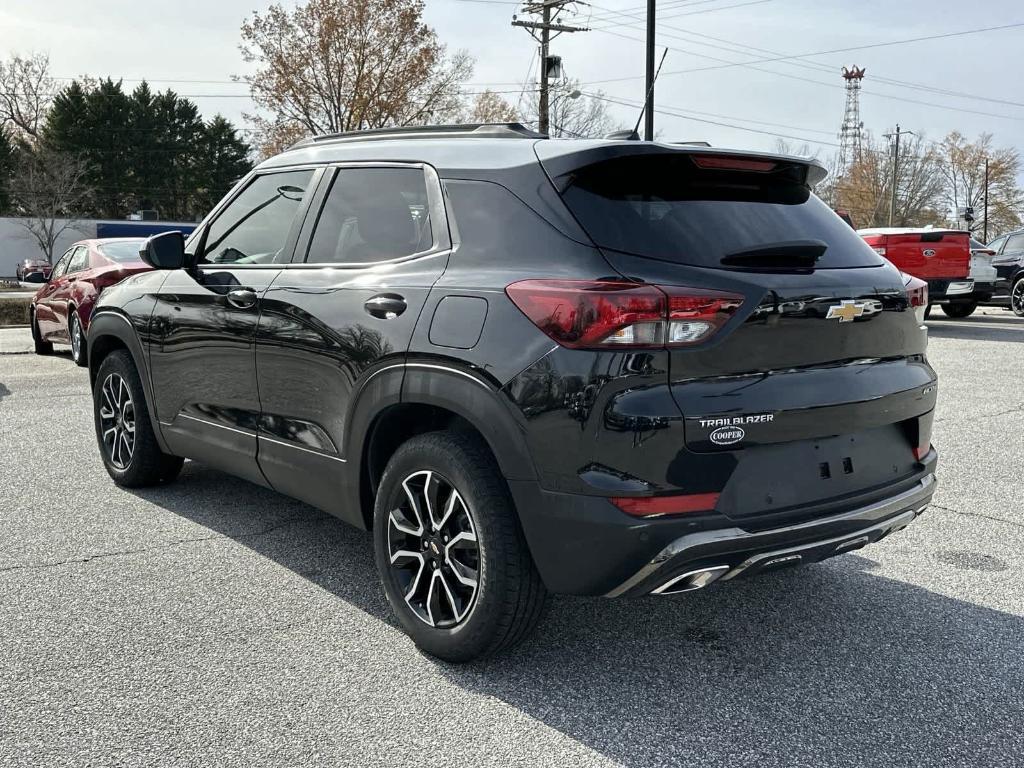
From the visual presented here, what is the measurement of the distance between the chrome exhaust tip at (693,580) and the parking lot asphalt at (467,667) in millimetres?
407

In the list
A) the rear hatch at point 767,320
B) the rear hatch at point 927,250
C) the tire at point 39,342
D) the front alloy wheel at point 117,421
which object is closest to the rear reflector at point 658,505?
the rear hatch at point 767,320

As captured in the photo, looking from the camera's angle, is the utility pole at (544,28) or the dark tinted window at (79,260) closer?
the dark tinted window at (79,260)

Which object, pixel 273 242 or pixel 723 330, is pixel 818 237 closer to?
pixel 723 330

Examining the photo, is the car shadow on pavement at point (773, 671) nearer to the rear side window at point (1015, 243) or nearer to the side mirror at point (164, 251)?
the side mirror at point (164, 251)

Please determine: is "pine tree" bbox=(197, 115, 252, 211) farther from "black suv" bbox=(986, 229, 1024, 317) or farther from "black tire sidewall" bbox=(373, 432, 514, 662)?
"black tire sidewall" bbox=(373, 432, 514, 662)

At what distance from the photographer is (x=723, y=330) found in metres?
2.78

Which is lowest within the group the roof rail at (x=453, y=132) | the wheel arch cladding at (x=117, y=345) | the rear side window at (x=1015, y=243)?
the wheel arch cladding at (x=117, y=345)

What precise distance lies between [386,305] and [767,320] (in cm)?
132

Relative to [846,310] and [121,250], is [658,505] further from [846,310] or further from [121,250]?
[121,250]

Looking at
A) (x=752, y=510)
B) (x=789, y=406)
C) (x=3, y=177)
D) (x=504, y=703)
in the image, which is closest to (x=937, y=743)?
(x=752, y=510)

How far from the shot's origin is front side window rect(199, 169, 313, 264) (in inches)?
164

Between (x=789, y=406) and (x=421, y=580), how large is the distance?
1399 millimetres

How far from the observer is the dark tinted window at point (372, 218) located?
3.51m

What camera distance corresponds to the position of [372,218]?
3.72m
